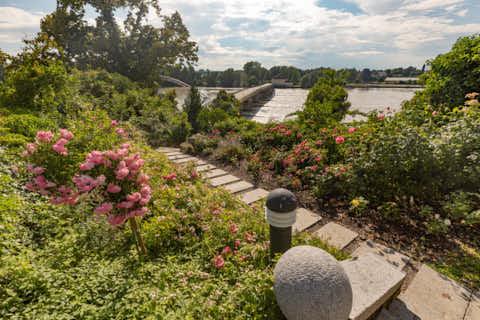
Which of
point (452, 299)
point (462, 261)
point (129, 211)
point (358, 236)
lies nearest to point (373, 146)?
point (358, 236)

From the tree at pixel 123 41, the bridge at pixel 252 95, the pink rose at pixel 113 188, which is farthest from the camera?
the tree at pixel 123 41

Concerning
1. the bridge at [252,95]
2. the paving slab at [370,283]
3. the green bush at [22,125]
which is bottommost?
the paving slab at [370,283]

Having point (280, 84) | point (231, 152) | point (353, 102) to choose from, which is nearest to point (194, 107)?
point (231, 152)

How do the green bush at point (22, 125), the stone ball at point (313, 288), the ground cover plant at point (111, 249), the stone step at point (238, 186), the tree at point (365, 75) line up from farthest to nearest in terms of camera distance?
1. the tree at point (365, 75)
2. the stone step at point (238, 186)
3. the green bush at point (22, 125)
4. the ground cover plant at point (111, 249)
5. the stone ball at point (313, 288)

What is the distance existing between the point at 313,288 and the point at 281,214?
611mm

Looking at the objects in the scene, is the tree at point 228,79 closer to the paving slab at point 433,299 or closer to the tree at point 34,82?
the tree at point 34,82

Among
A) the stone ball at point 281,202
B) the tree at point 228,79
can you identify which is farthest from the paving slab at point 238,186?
the tree at point 228,79

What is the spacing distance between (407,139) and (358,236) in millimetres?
1644

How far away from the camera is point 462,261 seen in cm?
236

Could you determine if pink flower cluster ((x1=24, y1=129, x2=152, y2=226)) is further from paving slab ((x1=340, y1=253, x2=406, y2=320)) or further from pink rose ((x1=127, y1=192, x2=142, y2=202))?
paving slab ((x1=340, y1=253, x2=406, y2=320))

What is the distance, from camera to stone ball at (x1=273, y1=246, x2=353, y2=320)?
53.9 inches

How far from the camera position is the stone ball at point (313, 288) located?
1.37 m

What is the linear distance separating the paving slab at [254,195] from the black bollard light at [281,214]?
5.74 ft

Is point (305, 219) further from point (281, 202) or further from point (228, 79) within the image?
point (228, 79)
